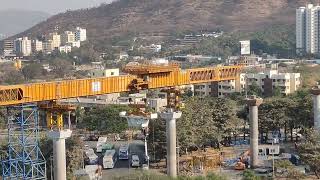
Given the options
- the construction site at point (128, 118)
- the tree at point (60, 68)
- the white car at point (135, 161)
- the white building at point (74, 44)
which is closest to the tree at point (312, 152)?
the construction site at point (128, 118)

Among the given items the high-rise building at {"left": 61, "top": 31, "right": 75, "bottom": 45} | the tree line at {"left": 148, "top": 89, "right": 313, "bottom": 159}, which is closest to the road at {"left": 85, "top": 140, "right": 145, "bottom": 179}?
the tree line at {"left": 148, "top": 89, "right": 313, "bottom": 159}

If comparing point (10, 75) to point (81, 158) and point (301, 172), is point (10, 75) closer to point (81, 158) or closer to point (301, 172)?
point (81, 158)

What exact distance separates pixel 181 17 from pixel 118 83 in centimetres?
9327

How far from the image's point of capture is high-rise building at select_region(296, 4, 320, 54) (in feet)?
226

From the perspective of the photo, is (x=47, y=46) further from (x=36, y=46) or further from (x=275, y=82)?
(x=275, y=82)

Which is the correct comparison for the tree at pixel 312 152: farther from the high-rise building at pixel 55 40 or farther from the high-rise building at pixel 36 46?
the high-rise building at pixel 36 46

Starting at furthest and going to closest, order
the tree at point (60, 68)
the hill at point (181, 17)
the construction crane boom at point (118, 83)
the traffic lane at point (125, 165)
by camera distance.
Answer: the hill at point (181, 17)
the tree at point (60, 68)
the traffic lane at point (125, 165)
the construction crane boom at point (118, 83)

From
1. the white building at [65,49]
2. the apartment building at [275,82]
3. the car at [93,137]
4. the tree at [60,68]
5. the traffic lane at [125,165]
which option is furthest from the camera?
the white building at [65,49]

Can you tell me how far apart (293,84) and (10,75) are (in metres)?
25.6

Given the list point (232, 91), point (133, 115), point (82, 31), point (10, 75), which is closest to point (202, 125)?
point (133, 115)

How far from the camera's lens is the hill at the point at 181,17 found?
334 feet

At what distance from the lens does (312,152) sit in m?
18.6

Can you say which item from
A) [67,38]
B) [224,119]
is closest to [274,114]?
[224,119]

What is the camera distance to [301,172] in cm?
1833
